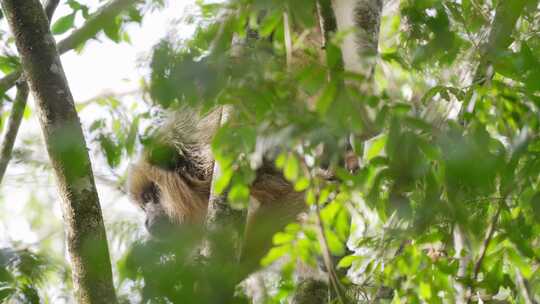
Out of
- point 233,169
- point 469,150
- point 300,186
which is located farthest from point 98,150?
point 469,150

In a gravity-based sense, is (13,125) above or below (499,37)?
above

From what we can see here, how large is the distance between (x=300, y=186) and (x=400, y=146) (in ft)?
1.52

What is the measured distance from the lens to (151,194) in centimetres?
625

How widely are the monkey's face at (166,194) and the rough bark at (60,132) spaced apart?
109 inches

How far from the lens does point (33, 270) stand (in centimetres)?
229

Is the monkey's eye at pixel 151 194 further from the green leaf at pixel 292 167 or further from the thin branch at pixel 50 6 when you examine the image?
the green leaf at pixel 292 167

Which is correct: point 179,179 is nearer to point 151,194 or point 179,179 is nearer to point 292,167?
point 151,194

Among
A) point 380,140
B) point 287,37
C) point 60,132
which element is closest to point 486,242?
point 380,140

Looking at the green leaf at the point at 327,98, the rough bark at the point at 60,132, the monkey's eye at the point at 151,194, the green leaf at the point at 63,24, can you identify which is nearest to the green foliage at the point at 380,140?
the green leaf at the point at 327,98

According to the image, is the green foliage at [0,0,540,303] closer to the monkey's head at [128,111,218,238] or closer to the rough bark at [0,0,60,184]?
the rough bark at [0,0,60,184]

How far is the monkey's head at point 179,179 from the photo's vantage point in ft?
17.7

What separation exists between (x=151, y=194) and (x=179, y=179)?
27.4 inches

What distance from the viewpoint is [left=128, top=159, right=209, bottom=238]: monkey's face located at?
5.65 m

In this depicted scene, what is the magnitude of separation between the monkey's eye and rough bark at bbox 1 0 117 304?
3.53 meters
